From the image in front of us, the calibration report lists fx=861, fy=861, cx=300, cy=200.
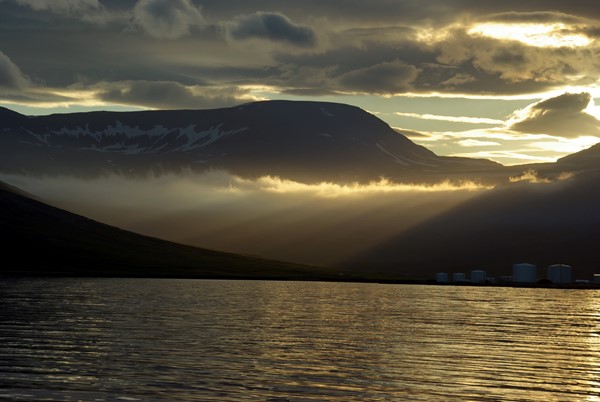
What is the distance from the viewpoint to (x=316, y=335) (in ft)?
321

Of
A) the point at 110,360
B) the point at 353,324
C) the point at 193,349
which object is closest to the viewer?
the point at 110,360

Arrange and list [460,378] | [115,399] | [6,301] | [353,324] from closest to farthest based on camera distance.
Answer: [115,399] → [460,378] → [353,324] → [6,301]

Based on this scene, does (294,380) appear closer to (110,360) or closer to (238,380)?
(238,380)

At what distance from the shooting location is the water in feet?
187

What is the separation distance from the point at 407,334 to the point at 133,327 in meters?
32.1

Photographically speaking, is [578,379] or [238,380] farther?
[578,379]

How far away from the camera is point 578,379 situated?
67.0 meters

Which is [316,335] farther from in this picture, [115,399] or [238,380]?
[115,399]

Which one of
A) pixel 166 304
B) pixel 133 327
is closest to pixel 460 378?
pixel 133 327

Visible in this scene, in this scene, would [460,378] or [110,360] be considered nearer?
[460,378]

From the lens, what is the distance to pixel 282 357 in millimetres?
74812

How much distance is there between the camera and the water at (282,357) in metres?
57.0

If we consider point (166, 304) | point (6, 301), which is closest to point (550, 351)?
point (166, 304)

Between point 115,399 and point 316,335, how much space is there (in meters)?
→ 47.5
